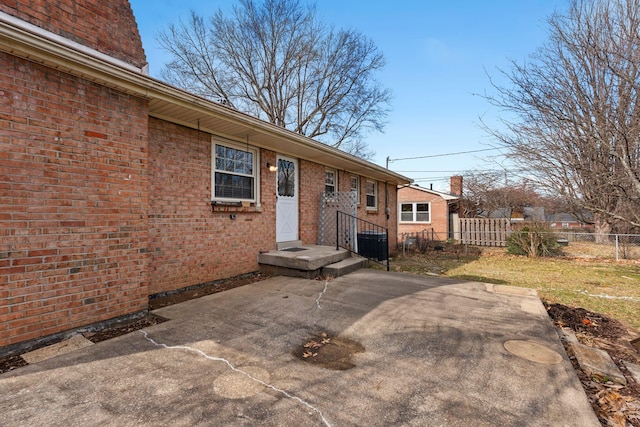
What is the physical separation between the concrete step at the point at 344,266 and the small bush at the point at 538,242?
7.64 meters

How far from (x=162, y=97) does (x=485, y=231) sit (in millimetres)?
15664

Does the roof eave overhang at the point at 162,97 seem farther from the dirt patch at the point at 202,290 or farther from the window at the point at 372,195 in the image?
the window at the point at 372,195

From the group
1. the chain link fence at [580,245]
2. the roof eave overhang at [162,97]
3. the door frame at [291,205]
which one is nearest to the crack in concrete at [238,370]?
the roof eave overhang at [162,97]

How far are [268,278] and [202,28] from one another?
56.7ft

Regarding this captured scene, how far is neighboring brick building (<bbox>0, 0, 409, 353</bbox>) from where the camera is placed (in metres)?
2.85

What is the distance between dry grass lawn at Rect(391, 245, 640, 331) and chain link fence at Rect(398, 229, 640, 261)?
0.32 meters

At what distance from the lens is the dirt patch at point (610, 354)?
208 cm

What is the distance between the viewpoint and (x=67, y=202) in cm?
318

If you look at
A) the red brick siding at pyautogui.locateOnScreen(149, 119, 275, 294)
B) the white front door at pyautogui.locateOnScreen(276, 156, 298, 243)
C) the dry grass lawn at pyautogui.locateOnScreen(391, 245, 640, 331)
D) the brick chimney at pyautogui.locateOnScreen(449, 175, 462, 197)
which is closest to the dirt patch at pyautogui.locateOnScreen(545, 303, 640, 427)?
the dry grass lawn at pyautogui.locateOnScreen(391, 245, 640, 331)

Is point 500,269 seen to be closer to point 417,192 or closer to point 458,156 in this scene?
point 417,192

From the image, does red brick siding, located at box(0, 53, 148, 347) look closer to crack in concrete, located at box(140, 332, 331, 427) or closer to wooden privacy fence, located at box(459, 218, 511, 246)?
crack in concrete, located at box(140, 332, 331, 427)

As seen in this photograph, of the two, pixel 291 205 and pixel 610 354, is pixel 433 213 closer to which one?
pixel 291 205

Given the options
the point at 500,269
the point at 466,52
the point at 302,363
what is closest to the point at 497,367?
the point at 302,363

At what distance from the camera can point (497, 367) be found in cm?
255
